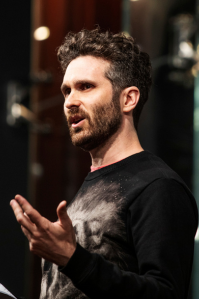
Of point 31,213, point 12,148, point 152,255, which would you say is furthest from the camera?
point 12,148

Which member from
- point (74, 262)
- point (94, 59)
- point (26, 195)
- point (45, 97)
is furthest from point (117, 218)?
point (45, 97)

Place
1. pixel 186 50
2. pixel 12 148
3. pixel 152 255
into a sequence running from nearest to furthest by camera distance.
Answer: pixel 152 255 < pixel 12 148 < pixel 186 50

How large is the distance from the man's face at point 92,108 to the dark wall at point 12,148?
5.38ft

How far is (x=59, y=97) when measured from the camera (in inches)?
126

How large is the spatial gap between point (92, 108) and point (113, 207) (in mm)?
345

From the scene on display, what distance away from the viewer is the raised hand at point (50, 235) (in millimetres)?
902

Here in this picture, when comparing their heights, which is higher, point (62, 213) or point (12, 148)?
point (62, 213)

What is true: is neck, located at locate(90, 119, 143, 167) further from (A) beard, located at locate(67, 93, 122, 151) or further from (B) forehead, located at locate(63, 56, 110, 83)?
(B) forehead, located at locate(63, 56, 110, 83)

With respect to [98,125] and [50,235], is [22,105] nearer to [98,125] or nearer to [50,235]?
[98,125]

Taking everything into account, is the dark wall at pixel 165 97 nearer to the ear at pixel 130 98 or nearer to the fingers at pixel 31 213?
the ear at pixel 130 98

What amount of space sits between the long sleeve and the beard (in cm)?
30

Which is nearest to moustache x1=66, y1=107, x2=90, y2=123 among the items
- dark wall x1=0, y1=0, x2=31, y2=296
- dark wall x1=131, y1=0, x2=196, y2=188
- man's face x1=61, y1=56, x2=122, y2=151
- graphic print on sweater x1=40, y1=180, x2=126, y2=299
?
man's face x1=61, y1=56, x2=122, y2=151

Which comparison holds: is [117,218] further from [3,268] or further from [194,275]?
[194,275]

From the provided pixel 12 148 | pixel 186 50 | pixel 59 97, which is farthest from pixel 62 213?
pixel 186 50
